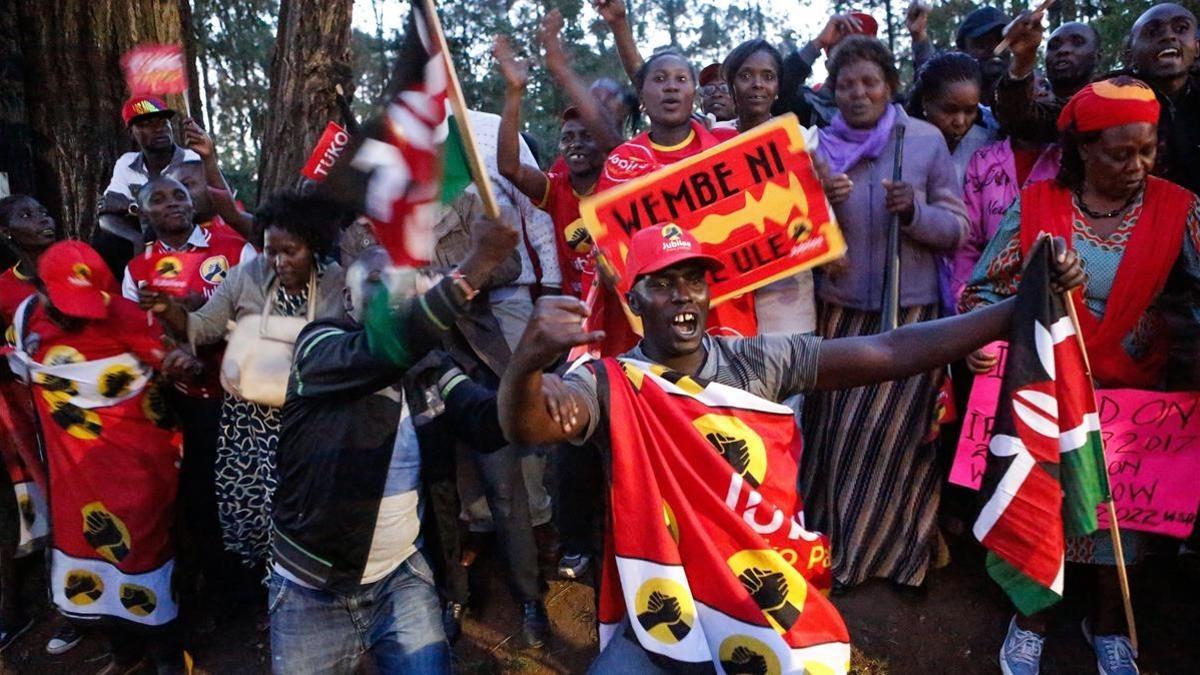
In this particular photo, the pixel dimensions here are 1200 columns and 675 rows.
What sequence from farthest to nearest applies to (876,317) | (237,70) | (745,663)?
(237,70)
(876,317)
(745,663)

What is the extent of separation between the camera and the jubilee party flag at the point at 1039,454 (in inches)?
102

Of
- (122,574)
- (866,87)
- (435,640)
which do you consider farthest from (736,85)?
(122,574)

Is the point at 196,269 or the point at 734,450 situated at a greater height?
the point at 196,269

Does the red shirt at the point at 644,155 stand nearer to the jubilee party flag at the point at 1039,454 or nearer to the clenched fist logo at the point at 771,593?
the jubilee party flag at the point at 1039,454

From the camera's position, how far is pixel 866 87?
3980 millimetres

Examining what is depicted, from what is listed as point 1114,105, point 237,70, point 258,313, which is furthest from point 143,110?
point 237,70

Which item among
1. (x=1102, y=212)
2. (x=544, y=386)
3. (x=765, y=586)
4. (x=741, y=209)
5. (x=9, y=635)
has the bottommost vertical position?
(x=9, y=635)

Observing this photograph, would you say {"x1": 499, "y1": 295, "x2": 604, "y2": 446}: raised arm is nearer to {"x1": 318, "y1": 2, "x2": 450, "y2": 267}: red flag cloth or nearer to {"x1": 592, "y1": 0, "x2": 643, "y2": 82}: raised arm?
{"x1": 318, "y1": 2, "x2": 450, "y2": 267}: red flag cloth

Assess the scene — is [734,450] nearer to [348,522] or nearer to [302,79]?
[348,522]

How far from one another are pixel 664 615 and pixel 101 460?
10.6ft

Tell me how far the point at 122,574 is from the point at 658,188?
3.18 m

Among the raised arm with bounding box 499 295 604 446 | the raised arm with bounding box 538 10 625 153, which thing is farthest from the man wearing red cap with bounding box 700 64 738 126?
the raised arm with bounding box 499 295 604 446

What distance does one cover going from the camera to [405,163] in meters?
2.43

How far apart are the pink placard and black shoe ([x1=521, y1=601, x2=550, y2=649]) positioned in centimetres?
230
